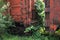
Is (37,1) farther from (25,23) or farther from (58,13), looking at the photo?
(58,13)

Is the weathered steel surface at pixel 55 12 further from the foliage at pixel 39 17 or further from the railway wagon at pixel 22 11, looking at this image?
the railway wagon at pixel 22 11

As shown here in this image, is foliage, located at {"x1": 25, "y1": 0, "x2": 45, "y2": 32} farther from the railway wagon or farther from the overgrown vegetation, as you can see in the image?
the railway wagon

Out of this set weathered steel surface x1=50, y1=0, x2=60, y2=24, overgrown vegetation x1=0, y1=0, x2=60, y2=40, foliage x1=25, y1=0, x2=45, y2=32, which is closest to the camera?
weathered steel surface x1=50, y1=0, x2=60, y2=24

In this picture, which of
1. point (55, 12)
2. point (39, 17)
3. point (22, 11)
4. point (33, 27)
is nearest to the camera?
point (55, 12)

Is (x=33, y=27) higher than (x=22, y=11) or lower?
lower

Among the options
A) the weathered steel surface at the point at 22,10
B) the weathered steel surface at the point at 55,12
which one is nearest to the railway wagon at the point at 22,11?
the weathered steel surface at the point at 22,10

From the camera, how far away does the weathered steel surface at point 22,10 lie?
900 cm

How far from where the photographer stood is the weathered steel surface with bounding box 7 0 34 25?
9.00 meters

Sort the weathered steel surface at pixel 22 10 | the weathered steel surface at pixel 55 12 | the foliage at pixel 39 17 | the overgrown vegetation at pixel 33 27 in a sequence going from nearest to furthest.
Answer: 1. the weathered steel surface at pixel 55 12
2. the overgrown vegetation at pixel 33 27
3. the foliage at pixel 39 17
4. the weathered steel surface at pixel 22 10

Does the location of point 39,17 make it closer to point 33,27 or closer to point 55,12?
point 33,27

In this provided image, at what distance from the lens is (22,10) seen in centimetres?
913

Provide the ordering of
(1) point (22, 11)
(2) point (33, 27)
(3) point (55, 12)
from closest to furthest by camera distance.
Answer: (3) point (55, 12) < (2) point (33, 27) < (1) point (22, 11)

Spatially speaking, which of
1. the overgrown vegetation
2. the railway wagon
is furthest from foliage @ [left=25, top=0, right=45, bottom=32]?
the railway wagon

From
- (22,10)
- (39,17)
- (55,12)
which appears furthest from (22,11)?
(55,12)
